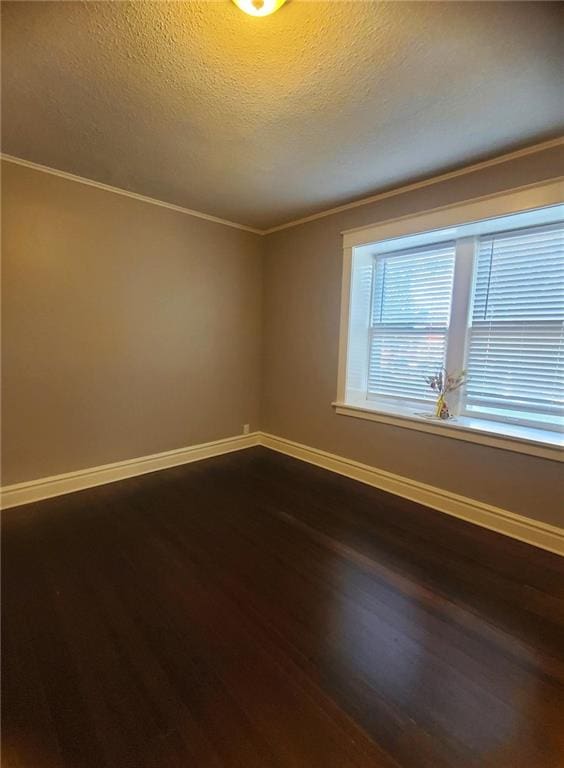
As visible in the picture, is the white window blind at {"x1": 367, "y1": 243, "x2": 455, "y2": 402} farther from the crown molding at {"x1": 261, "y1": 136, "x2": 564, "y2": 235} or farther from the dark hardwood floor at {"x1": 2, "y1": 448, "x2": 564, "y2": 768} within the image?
the dark hardwood floor at {"x1": 2, "y1": 448, "x2": 564, "y2": 768}

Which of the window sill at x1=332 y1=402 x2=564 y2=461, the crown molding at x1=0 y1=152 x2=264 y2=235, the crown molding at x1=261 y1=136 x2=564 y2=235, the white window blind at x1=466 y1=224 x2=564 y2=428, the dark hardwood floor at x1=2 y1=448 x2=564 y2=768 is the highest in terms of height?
the crown molding at x1=261 y1=136 x2=564 y2=235

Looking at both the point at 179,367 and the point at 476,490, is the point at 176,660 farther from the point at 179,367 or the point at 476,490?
the point at 179,367

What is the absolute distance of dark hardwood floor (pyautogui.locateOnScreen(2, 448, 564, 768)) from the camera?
1129 mm

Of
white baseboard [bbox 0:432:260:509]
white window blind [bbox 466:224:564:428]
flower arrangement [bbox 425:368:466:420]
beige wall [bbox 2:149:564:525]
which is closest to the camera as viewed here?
white window blind [bbox 466:224:564:428]

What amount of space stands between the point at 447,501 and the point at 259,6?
9.89 feet

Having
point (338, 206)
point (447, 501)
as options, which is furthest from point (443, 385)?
point (338, 206)

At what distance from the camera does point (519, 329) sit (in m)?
2.52

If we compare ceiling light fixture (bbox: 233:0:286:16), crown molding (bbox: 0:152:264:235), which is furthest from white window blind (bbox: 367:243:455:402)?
ceiling light fixture (bbox: 233:0:286:16)

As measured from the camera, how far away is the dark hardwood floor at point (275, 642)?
113 cm

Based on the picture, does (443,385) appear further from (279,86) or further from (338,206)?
(279,86)

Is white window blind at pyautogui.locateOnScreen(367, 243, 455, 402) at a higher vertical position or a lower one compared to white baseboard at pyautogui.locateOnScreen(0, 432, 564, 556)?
higher

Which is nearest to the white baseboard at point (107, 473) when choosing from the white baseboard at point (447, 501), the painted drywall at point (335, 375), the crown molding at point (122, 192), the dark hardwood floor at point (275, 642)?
the dark hardwood floor at point (275, 642)

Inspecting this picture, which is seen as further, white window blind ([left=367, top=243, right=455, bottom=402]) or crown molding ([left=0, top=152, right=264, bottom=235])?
white window blind ([left=367, top=243, right=455, bottom=402])

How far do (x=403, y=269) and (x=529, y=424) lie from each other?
163 cm
